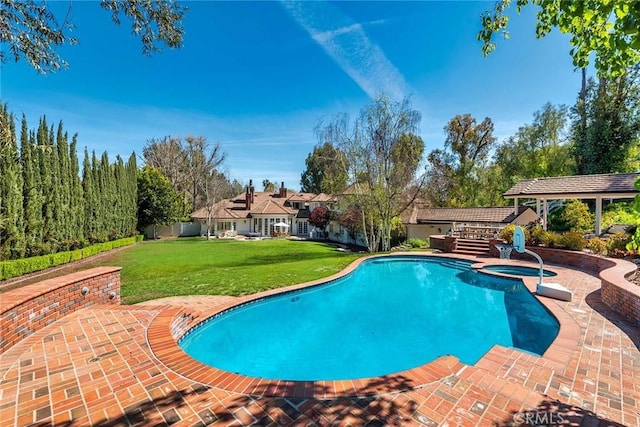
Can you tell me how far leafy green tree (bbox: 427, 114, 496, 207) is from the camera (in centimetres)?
3097

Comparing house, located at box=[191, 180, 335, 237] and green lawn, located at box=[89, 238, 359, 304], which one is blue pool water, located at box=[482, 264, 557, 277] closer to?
green lawn, located at box=[89, 238, 359, 304]

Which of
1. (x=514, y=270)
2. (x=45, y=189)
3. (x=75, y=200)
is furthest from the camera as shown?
(x=75, y=200)

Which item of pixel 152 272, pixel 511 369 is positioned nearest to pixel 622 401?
pixel 511 369

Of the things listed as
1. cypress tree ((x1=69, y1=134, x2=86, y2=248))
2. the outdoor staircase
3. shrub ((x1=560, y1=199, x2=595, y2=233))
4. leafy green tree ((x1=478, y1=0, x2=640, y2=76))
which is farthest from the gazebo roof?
cypress tree ((x1=69, y1=134, x2=86, y2=248))

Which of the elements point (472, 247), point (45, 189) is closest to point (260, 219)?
point (45, 189)

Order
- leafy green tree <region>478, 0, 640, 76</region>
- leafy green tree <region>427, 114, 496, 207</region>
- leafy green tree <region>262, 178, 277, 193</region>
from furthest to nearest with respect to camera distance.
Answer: leafy green tree <region>262, 178, 277, 193</region> → leafy green tree <region>427, 114, 496, 207</region> → leafy green tree <region>478, 0, 640, 76</region>

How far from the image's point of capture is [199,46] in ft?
41.5

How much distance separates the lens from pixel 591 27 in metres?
3.29

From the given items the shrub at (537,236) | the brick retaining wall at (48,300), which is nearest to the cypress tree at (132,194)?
the brick retaining wall at (48,300)

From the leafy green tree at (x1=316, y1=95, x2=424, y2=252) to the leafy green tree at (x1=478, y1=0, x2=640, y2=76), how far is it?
51.2 feet

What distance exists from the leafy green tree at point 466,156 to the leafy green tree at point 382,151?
13063 millimetres

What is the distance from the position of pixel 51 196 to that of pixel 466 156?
3636 centimetres

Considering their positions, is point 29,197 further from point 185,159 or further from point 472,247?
point 472,247

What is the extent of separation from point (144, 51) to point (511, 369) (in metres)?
8.21
